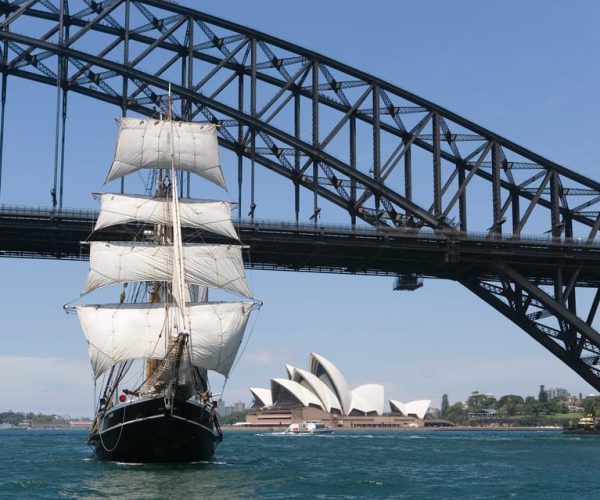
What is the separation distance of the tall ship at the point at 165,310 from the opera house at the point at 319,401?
341 feet

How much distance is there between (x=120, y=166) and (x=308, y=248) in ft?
50.7

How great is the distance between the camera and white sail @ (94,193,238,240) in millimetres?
55031

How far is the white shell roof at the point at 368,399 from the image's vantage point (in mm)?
173750

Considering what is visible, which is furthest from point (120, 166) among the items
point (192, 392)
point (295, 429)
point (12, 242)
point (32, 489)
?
point (295, 429)

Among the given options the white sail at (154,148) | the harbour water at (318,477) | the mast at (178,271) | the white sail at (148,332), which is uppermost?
the white sail at (154,148)

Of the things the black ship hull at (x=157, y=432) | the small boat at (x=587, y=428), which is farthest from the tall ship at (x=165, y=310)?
the small boat at (x=587, y=428)

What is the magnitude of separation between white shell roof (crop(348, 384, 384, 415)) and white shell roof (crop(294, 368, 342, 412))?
8648 millimetres

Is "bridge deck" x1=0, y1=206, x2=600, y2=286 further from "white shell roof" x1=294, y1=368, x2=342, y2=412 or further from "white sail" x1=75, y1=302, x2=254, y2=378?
"white shell roof" x1=294, y1=368, x2=342, y2=412

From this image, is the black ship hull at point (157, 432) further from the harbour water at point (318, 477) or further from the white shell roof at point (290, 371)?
the white shell roof at point (290, 371)

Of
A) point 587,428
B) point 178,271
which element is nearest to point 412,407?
point 587,428

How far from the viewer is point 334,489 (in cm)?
3584

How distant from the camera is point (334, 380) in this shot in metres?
166

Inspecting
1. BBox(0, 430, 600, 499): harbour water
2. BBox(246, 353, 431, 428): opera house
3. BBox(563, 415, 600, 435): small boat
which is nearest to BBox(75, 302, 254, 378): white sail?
BBox(0, 430, 600, 499): harbour water

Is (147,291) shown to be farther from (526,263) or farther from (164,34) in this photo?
(526,263)
